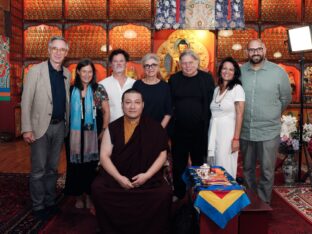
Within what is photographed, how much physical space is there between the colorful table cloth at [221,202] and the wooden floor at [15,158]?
2.71 m

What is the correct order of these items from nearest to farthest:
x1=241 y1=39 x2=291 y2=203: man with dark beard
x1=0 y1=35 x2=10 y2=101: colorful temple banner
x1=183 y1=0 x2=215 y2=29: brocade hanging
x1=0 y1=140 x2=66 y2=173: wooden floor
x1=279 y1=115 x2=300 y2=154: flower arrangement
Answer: x1=241 y1=39 x2=291 y2=203: man with dark beard < x1=279 y1=115 x2=300 y2=154: flower arrangement < x1=0 y1=140 x2=66 y2=173: wooden floor < x1=0 y1=35 x2=10 y2=101: colorful temple banner < x1=183 y1=0 x2=215 y2=29: brocade hanging

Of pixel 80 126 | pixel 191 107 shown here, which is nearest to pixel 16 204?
pixel 80 126

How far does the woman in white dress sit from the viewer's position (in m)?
2.95

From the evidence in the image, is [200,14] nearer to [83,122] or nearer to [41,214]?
[83,122]

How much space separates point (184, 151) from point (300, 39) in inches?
76.4

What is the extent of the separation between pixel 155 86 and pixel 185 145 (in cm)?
59

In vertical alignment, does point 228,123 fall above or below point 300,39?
below

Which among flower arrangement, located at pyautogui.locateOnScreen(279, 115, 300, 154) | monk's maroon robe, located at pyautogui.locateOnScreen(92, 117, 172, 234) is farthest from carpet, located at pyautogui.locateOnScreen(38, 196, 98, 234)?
flower arrangement, located at pyautogui.locateOnScreen(279, 115, 300, 154)

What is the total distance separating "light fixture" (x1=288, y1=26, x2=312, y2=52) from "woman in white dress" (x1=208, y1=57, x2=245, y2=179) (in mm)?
1366

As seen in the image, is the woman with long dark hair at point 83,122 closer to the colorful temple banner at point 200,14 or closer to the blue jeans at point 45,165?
the blue jeans at point 45,165

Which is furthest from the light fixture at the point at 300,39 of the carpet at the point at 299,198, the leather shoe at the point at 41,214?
the leather shoe at the point at 41,214

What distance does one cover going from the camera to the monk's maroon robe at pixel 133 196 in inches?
93.4

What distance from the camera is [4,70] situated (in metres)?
6.28

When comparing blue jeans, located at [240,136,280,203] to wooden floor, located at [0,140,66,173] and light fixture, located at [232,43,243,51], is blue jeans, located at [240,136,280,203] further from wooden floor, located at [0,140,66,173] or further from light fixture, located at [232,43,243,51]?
light fixture, located at [232,43,243,51]
